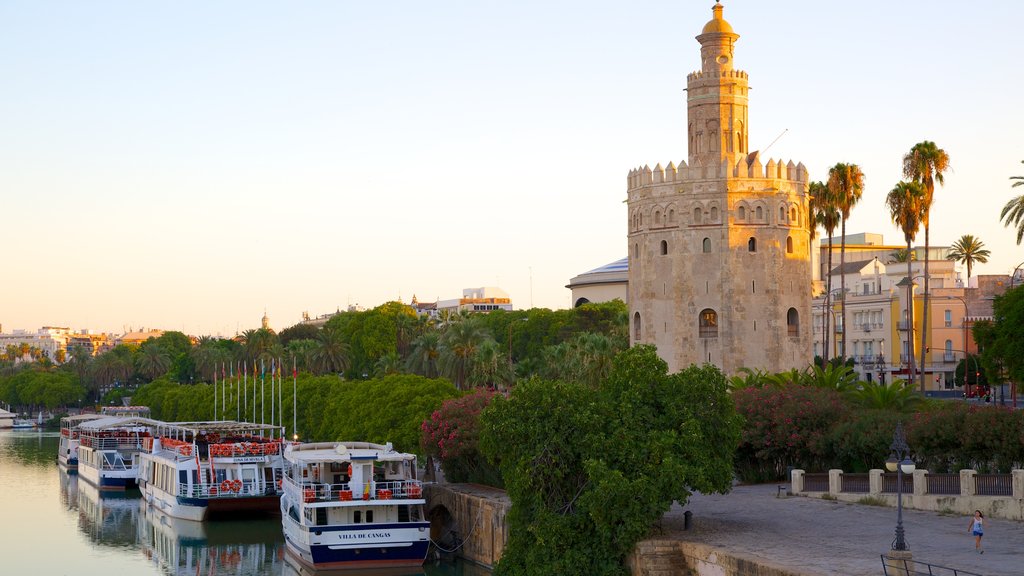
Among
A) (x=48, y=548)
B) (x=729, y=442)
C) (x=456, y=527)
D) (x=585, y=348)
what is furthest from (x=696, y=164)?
(x=48, y=548)

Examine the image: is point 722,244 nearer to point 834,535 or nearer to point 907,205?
point 907,205

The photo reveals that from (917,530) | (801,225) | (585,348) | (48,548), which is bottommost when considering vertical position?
(48,548)

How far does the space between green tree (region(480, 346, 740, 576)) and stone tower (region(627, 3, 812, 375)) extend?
937 inches

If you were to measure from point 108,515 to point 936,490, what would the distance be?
40953mm

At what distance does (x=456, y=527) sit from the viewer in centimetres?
4269

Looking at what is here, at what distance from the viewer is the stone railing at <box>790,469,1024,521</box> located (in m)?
31.4

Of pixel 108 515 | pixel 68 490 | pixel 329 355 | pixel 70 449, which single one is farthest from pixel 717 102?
pixel 329 355

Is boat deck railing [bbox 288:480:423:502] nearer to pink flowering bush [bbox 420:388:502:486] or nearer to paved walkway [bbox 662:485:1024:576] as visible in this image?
pink flowering bush [bbox 420:388:502:486]

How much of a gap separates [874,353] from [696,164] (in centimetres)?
3632

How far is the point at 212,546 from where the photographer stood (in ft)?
160

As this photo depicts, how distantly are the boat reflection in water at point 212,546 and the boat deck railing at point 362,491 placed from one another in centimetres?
340

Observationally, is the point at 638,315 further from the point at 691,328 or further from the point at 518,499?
the point at 518,499

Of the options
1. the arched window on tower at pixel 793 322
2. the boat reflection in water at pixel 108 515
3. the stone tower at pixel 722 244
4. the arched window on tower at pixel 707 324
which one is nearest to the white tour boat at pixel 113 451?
the boat reflection in water at pixel 108 515

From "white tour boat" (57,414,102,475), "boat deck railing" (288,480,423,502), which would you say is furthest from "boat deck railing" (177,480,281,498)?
"white tour boat" (57,414,102,475)
